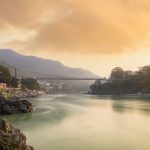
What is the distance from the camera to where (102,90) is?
18112 cm

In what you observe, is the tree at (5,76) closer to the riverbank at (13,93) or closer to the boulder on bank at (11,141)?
the riverbank at (13,93)

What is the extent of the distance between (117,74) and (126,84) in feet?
91.6

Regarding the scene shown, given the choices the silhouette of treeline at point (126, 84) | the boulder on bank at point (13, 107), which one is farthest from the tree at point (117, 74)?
the boulder on bank at point (13, 107)

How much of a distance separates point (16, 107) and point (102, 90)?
131 meters

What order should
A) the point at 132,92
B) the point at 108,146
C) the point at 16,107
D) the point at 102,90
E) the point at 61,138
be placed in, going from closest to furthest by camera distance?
the point at 108,146
the point at 61,138
the point at 16,107
the point at 132,92
the point at 102,90

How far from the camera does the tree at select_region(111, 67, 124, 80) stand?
186650 mm

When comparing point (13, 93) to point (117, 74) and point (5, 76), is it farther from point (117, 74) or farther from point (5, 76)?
point (117, 74)

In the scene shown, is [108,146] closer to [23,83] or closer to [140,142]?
[140,142]

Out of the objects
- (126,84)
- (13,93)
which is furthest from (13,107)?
(126,84)

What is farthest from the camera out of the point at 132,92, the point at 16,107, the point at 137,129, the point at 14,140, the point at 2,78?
the point at 132,92

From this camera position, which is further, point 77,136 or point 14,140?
point 77,136

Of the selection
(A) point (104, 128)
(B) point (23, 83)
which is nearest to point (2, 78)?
(B) point (23, 83)

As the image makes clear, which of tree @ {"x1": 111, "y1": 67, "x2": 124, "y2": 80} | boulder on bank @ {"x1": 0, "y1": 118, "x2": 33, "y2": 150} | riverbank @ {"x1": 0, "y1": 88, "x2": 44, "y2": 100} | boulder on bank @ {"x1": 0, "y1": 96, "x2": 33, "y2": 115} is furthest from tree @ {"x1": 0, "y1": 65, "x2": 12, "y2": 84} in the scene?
boulder on bank @ {"x1": 0, "y1": 118, "x2": 33, "y2": 150}

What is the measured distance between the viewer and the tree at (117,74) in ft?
612
